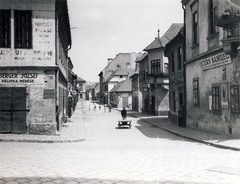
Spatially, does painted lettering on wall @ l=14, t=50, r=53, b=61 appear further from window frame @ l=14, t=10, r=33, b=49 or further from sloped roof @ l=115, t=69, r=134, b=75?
sloped roof @ l=115, t=69, r=134, b=75

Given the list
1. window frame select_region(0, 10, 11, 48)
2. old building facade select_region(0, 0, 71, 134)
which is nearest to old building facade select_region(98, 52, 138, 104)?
old building facade select_region(0, 0, 71, 134)

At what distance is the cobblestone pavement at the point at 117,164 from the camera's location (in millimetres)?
6212

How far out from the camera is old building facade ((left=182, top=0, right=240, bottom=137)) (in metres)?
11.7

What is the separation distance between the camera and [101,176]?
21.1 ft

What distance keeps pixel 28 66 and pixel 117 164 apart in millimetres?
8167

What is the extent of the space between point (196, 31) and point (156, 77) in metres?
12.2

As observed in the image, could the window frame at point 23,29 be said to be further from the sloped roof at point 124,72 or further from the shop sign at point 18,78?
the sloped roof at point 124,72

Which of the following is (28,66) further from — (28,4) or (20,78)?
(28,4)

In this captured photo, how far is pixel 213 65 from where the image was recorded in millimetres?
14094

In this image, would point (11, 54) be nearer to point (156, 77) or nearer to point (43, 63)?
point (43, 63)

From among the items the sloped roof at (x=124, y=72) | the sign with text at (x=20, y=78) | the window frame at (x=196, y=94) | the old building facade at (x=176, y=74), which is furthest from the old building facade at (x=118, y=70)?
the sign with text at (x=20, y=78)

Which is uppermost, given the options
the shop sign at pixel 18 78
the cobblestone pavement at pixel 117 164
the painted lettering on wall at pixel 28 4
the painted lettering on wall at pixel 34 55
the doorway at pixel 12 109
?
the painted lettering on wall at pixel 28 4

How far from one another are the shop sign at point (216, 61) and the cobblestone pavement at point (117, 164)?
4359mm

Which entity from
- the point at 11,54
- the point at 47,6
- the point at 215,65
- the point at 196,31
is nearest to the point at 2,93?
the point at 11,54
